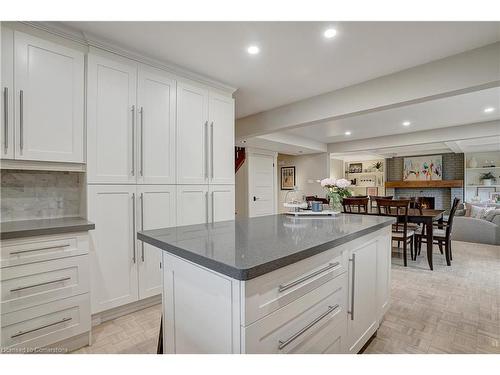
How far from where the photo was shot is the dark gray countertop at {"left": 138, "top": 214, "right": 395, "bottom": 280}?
0.93 m

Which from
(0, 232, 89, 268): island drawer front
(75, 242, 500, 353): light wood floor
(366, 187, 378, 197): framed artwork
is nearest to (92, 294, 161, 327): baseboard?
(75, 242, 500, 353): light wood floor

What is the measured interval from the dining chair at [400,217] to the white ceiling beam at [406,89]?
4.75ft

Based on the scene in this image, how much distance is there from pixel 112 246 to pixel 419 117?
4.88 metres

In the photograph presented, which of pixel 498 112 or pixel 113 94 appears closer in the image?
pixel 113 94

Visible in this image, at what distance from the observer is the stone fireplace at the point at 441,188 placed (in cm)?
758

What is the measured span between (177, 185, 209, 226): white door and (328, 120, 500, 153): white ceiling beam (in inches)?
195

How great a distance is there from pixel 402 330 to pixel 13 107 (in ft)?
10.9

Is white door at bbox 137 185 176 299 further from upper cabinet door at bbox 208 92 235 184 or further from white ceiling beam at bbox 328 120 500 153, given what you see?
white ceiling beam at bbox 328 120 500 153

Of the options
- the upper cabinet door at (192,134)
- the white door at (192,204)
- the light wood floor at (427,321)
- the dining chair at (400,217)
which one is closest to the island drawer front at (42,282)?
the light wood floor at (427,321)

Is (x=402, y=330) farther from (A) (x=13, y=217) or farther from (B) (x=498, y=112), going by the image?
(B) (x=498, y=112)

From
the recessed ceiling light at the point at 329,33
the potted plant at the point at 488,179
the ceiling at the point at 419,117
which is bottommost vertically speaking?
the potted plant at the point at 488,179

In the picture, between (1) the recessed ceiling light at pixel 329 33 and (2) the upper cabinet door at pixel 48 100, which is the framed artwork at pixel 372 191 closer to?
(1) the recessed ceiling light at pixel 329 33

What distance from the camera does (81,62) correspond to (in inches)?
80.5
